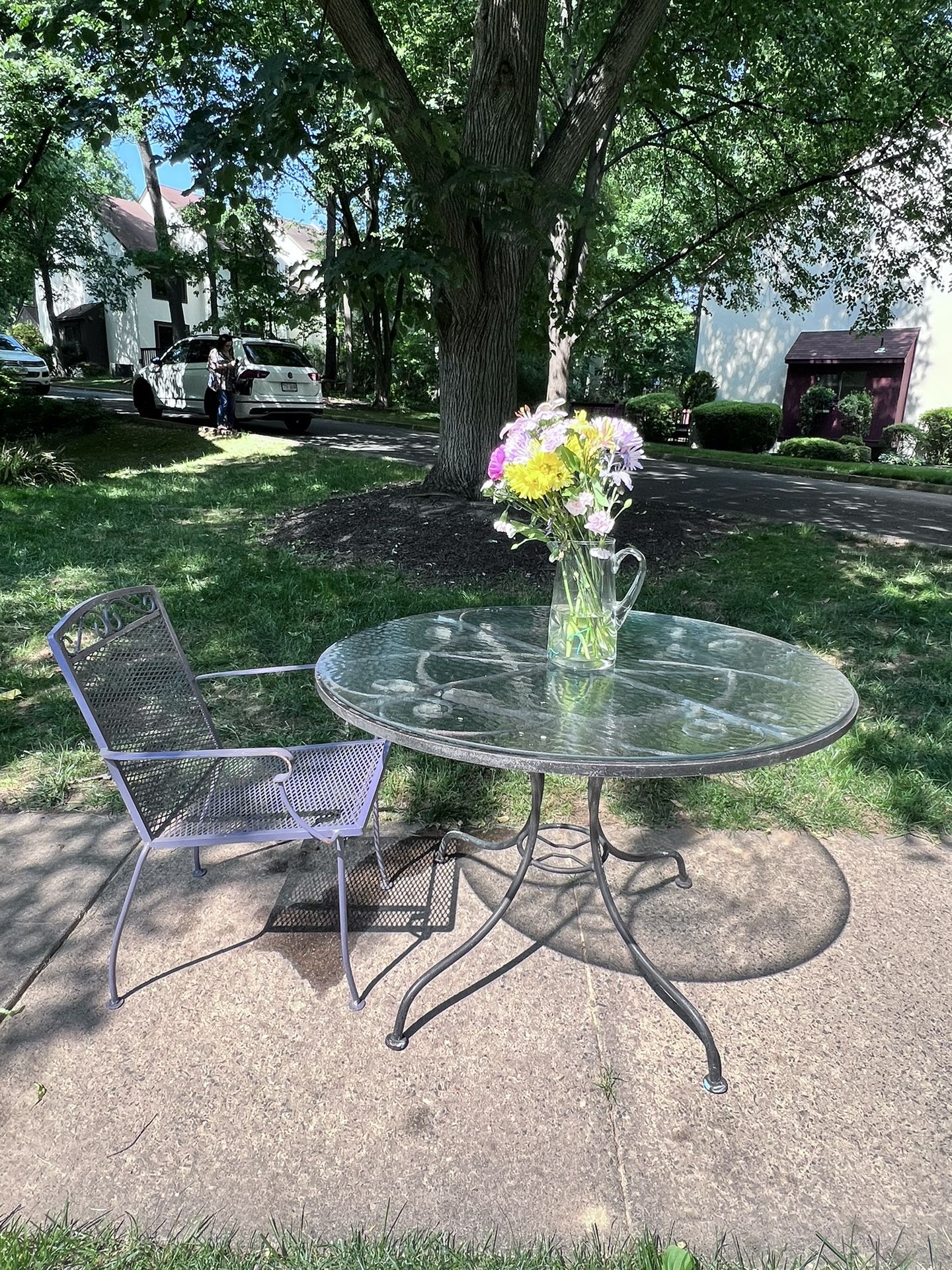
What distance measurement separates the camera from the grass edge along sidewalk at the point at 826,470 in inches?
558

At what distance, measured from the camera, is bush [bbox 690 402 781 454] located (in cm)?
2153

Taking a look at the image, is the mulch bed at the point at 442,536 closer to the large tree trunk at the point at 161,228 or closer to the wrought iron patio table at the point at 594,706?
the wrought iron patio table at the point at 594,706

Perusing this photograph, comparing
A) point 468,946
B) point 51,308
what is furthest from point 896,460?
point 51,308

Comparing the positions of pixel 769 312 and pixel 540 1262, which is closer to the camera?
pixel 540 1262

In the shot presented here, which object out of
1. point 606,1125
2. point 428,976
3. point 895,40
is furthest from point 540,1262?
point 895,40

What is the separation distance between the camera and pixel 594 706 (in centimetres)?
219

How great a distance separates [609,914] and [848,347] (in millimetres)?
26493

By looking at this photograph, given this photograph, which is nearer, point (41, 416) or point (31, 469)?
point (31, 469)

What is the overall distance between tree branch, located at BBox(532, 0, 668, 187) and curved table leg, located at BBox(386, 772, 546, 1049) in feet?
19.3

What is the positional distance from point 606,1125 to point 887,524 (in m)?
8.21

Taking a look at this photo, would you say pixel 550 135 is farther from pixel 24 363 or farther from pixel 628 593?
pixel 24 363

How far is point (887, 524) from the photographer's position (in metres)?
8.67

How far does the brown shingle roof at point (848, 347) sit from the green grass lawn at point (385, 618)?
767 inches

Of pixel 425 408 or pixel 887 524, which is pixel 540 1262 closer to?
pixel 887 524
